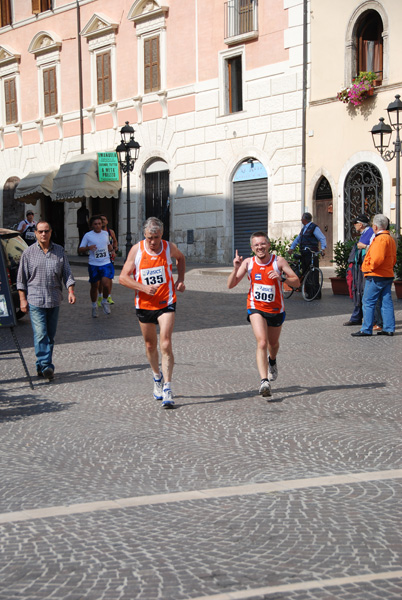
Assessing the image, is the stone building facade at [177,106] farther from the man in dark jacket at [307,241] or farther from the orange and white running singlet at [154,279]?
the orange and white running singlet at [154,279]

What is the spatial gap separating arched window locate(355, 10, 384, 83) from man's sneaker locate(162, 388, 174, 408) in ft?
65.3

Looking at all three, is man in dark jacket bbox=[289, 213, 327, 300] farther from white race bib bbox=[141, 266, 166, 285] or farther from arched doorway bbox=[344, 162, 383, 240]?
white race bib bbox=[141, 266, 166, 285]

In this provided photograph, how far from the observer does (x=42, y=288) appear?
1010cm

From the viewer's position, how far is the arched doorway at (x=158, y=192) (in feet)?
109

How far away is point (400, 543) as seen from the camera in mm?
4355

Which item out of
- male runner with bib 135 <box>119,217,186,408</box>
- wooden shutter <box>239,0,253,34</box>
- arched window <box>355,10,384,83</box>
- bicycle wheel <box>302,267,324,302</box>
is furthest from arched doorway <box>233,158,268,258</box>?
male runner with bib 135 <box>119,217,186,408</box>

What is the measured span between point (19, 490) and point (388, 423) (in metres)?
3.12

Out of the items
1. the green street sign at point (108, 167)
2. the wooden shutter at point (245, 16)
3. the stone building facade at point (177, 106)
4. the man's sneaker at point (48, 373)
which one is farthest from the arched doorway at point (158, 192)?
the man's sneaker at point (48, 373)

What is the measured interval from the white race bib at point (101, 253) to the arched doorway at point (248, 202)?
46.9 feet

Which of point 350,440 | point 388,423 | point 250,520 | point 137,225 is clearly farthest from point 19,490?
point 137,225

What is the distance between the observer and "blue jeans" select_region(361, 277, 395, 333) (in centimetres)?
1350

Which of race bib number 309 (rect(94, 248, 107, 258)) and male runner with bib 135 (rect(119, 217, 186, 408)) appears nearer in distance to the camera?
male runner with bib 135 (rect(119, 217, 186, 408))

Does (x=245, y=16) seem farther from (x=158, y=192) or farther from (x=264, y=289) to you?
(x=264, y=289)

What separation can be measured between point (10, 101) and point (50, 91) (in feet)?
11.5
